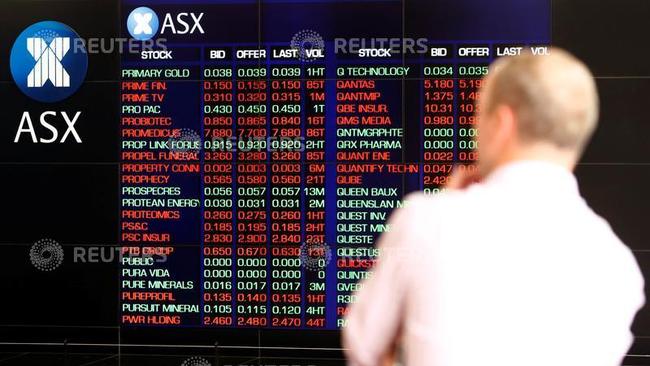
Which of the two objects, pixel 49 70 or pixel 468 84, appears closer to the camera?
pixel 468 84

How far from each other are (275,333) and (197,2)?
6.30 ft

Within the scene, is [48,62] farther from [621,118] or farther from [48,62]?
[621,118]

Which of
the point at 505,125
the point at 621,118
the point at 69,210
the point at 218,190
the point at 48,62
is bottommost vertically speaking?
the point at 69,210

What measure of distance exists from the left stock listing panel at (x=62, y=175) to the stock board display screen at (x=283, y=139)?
0.11 metres

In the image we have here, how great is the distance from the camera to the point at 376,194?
16.0ft

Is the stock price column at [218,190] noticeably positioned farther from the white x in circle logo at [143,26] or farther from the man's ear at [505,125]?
the man's ear at [505,125]

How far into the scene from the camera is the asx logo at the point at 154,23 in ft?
16.6

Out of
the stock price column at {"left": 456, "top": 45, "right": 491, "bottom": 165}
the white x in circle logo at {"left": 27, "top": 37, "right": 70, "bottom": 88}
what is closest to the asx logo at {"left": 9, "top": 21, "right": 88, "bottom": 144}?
the white x in circle logo at {"left": 27, "top": 37, "right": 70, "bottom": 88}

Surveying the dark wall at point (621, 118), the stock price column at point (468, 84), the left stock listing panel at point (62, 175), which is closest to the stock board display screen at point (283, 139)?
the stock price column at point (468, 84)

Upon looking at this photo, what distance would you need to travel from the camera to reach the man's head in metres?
1.04

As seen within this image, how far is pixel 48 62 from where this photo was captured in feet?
16.8

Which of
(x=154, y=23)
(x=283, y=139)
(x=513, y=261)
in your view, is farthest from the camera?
(x=154, y=23)

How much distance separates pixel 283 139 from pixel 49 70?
1.41 meters

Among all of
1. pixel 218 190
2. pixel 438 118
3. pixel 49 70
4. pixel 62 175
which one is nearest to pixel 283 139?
pixel 218 190
